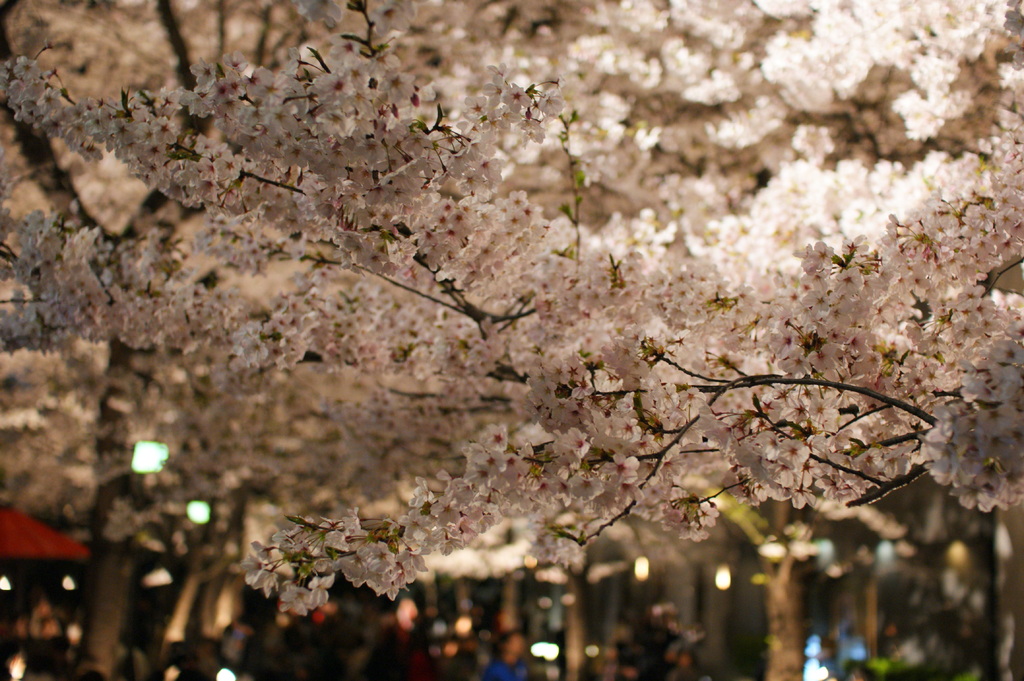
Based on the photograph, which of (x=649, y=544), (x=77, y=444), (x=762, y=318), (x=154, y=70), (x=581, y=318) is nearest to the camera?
(x=762, y=318)

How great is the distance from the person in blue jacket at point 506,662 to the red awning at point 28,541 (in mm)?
4937

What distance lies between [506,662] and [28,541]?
19.9ft

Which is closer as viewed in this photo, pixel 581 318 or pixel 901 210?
pixel 581 318

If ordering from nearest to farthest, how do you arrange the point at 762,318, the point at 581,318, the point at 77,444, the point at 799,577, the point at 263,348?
the point at 762,318
the point at 263,348
the point at 581,318
the point at 799,577
the point at 77,444

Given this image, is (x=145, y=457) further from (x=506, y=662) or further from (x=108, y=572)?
(x=506, y=662)

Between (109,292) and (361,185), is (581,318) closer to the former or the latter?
(361,185)

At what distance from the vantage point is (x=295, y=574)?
9.45 ft

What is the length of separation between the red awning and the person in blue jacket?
16.2ft

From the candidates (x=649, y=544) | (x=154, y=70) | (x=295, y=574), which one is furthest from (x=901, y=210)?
(x=649, y=544)

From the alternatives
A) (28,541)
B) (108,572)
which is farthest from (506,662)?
(28,541)

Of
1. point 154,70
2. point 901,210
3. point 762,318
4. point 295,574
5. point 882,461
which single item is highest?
point 154,70

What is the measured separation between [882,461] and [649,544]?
46.5ft

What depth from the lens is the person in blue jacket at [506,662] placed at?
7.45m

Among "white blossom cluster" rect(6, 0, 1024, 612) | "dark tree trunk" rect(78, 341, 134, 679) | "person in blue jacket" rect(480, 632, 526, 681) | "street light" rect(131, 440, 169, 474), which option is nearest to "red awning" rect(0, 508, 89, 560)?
"dark tree trunk" rect(78, 341, 134, 679)
